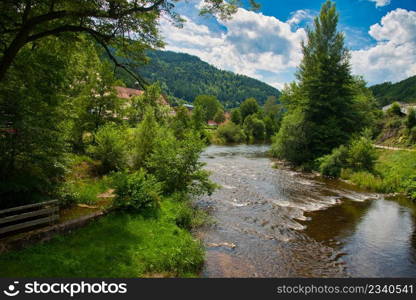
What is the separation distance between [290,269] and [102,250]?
19.6ft

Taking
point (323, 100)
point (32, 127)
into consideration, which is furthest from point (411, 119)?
point (32, 127)

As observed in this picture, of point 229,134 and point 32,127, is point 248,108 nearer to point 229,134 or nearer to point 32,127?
point 229,134

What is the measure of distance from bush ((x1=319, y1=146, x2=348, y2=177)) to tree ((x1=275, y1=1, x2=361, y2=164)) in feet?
15.9

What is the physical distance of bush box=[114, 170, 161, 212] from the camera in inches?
431

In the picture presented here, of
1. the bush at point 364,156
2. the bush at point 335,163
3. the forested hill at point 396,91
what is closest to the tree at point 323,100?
the bush at point 335,163

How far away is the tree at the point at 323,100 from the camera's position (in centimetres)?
3186

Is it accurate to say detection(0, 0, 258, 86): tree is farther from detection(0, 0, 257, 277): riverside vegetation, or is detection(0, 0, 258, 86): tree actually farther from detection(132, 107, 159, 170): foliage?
detection(132, 107, 159, 170): foliage

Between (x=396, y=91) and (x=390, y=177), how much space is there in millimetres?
101503

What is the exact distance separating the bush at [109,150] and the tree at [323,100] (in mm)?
21755

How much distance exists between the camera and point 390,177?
21453 millimetres

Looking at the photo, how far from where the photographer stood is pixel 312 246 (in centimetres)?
1069

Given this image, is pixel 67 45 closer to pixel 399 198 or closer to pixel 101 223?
pixel 101 223

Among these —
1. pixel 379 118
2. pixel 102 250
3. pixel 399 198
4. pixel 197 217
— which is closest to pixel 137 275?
pixel 102 250

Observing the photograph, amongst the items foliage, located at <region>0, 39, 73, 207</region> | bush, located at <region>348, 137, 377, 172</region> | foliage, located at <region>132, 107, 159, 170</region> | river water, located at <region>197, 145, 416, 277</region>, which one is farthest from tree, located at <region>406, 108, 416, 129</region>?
foliage, located at <region>0, 39, 73, 207</region>
